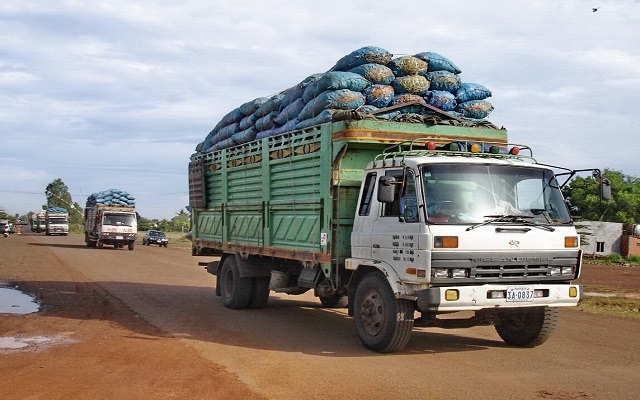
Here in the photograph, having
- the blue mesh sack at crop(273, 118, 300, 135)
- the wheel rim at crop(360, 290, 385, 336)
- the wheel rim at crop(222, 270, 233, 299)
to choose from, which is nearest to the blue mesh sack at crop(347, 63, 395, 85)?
the blue mesh sack at crop(273, 118, 300, 135)

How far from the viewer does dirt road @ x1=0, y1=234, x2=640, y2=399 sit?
6.65 metres

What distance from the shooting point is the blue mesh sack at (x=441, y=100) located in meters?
10.3

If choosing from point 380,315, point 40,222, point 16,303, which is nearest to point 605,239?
point 16,303

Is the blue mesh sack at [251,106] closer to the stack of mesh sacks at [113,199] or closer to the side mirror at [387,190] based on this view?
the side mirror at [387,190]

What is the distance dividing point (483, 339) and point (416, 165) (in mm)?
3142

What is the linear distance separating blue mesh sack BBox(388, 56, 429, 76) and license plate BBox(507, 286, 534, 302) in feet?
12.8

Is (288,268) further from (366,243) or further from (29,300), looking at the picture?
(29,300)

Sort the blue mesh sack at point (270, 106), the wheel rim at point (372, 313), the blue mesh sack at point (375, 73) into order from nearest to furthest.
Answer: the wheel rim at point (372, 313)
the blue mesh sack at point (375, 73)
the blue mesh sack at point (270, 106)

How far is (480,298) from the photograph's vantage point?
784 cm

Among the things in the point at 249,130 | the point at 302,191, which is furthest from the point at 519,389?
the point at 249,130

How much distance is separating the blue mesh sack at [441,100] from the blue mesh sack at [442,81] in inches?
6.7

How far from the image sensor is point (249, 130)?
13.0 meters

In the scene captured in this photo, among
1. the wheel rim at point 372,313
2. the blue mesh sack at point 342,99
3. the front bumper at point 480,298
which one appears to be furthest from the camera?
the blue mesh sack at point 342,99

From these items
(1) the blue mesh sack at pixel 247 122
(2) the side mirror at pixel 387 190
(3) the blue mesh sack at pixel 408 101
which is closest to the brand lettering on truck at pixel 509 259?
(2) the side mirror at pixel 387 190
